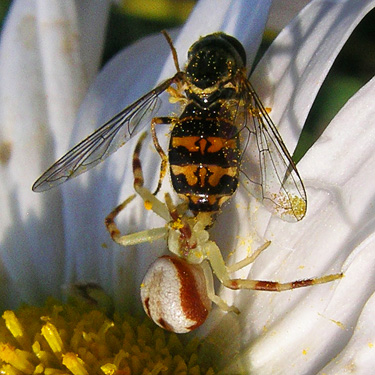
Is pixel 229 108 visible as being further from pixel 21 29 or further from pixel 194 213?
pixel 21 29

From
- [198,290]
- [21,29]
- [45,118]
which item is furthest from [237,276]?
[21,29]

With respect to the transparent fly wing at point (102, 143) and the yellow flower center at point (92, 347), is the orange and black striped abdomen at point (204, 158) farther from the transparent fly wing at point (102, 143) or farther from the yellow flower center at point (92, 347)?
the yellow flower center at point (92, 347)

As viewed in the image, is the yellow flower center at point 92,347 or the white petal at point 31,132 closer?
the yellow flower center at point 92,347

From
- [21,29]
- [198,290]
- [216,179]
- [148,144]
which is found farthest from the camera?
[21,29]

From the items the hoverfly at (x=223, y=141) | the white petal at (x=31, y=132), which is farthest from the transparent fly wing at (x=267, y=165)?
the white petal at (x=31, y=132)

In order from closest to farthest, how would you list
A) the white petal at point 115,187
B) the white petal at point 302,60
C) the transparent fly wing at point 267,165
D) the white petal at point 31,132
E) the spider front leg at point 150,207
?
1. the transparent fly wing at point 267,165
2. the white petal at point 302,60
3. the spider front leg at point 150,207
4. the white petal at point 115,187
5. the white petal at point 31,132

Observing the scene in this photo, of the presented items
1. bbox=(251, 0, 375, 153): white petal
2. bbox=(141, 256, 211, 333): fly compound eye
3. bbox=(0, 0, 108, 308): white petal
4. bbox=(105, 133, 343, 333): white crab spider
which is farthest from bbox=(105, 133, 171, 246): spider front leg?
bbox=(0, 0, 108, 308): white petal

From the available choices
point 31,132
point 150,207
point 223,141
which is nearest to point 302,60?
point 223,141
